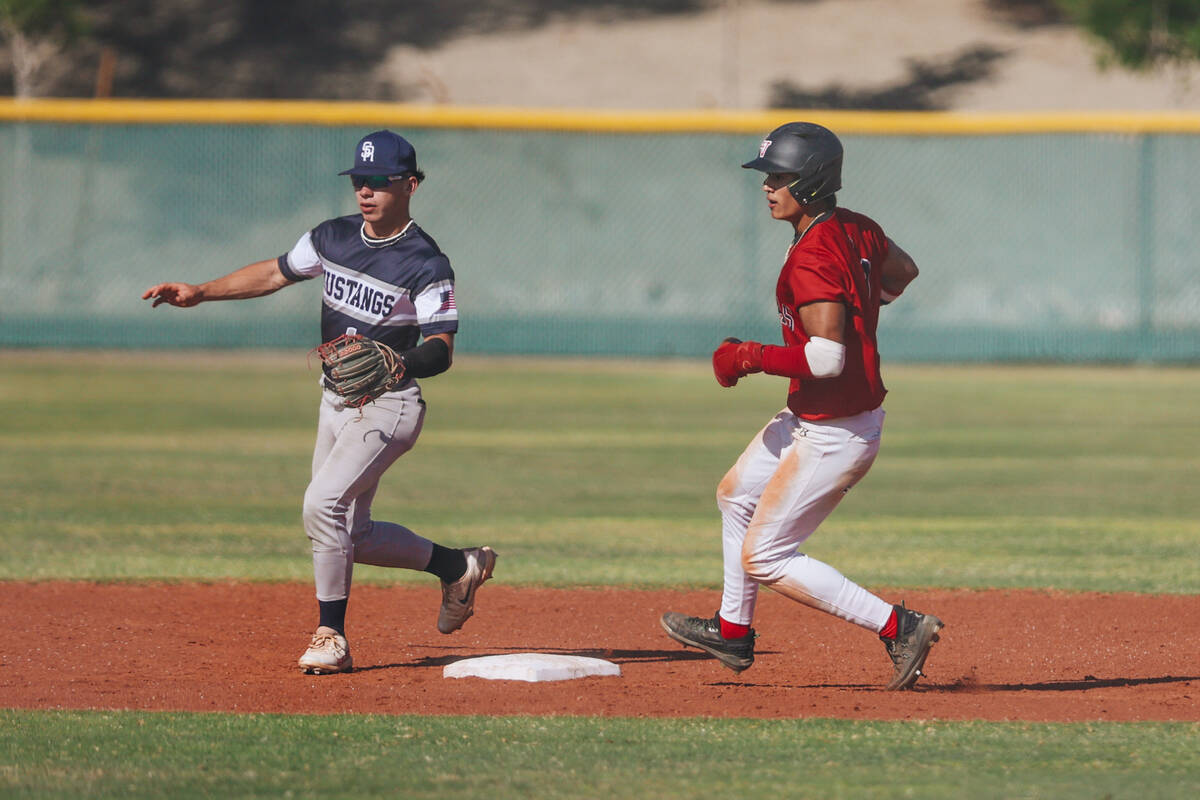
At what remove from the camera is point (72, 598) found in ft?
24.8

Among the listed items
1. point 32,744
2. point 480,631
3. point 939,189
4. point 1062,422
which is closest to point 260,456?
point 480,631

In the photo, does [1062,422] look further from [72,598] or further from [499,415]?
[72,598]

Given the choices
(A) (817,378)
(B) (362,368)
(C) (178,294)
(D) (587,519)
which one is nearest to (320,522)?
(B) (362,368)

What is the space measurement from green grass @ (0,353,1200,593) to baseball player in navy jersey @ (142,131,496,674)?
2.53 meters

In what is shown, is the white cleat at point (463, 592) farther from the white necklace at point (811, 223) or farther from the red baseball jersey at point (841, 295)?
the white necklace at point (811, 223)

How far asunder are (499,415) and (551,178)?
6793mm

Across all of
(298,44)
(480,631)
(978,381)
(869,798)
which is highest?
(298,44)

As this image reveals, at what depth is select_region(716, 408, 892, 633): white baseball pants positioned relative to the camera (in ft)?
17.5

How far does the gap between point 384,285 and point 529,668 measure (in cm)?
137

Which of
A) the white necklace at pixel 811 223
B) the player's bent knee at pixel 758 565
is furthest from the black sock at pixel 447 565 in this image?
the white necklace at pixel 811 223

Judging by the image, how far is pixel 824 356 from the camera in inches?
200

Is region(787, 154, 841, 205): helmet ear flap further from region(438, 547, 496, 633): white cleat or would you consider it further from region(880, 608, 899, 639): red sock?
region(438, 547, 496, 633): white cleat

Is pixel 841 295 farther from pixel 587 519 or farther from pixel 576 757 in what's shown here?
pixel 587 519

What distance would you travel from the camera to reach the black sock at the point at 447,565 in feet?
20.9
